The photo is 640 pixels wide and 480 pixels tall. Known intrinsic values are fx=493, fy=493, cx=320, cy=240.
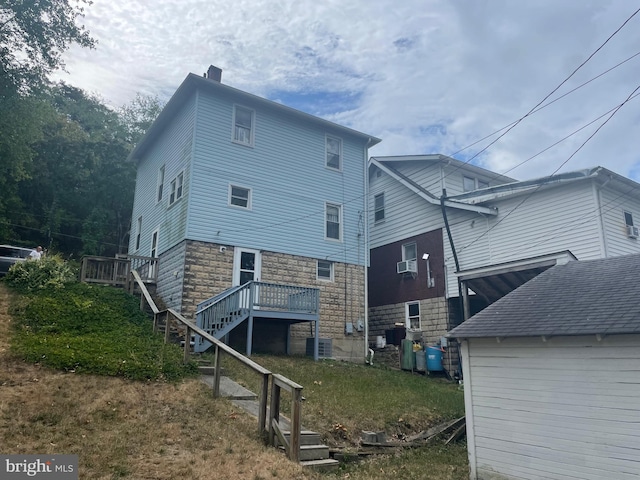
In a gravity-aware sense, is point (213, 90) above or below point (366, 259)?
above

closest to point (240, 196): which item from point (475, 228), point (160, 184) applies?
point (160, 184)

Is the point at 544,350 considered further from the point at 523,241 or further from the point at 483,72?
the point at 523,241

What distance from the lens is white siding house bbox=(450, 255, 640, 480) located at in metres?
7.06

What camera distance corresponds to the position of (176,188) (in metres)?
17.7

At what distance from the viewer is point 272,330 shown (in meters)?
16.5

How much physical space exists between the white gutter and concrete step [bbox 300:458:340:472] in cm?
1268

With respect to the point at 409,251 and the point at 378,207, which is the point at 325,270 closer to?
the point at 409,251

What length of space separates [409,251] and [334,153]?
5.24 meters

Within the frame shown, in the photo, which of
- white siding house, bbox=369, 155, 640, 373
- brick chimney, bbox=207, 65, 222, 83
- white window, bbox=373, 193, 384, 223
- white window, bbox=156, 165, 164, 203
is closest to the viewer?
white siding house, bbox=369, 155, 640, 373

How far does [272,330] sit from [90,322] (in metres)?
5.85

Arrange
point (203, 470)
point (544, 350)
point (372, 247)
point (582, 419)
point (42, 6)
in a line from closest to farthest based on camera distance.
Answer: point (203, 470) < point (582, 419) < point (544, 350) < point (42, 6) < point (372, 247)

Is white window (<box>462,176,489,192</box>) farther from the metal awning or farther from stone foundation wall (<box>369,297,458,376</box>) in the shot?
the metal awning

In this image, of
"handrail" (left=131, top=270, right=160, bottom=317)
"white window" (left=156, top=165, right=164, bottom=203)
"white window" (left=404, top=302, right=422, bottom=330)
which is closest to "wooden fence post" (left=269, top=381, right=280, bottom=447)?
"handrail" (left=131, top=270, right=160, bottom=317)

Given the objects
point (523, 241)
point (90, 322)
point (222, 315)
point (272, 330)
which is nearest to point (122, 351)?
point (90, 322)
